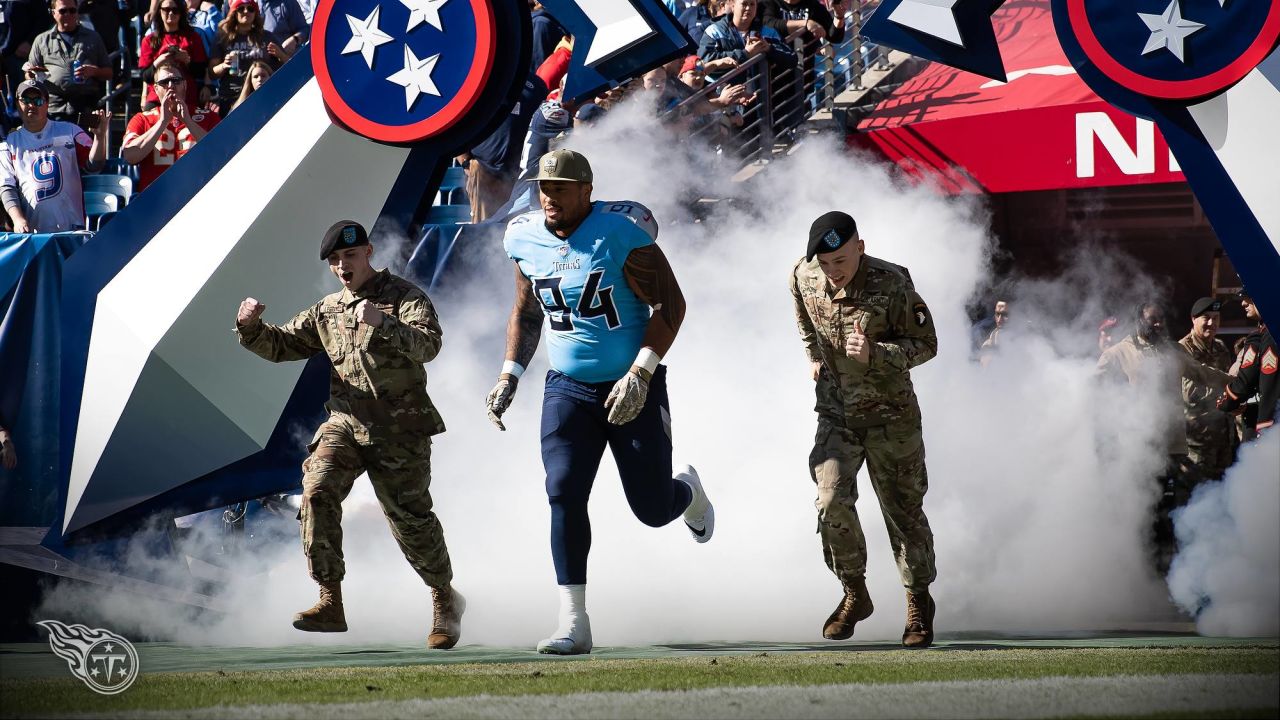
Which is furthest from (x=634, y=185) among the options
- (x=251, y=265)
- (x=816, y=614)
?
(x=816, y=614)

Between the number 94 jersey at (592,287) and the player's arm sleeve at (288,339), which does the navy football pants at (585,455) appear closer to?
the number 94 jersey at (592,287)

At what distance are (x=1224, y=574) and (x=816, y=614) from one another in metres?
1.85

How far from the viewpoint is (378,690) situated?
496 centimetres

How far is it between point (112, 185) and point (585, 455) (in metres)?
4.45

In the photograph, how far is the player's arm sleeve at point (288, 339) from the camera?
6.37m

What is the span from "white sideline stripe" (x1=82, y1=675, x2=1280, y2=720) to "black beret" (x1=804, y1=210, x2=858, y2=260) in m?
1.84

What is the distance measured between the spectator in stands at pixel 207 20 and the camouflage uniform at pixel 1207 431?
23.0 ft

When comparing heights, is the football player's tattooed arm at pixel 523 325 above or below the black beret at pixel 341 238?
below

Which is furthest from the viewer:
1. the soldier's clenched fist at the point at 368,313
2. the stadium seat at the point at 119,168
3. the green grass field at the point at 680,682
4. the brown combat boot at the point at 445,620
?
the stadium seat at the point at 119,168

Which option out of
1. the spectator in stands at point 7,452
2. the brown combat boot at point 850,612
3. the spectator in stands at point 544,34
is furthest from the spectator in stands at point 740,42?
the spectator in stands at point 7,452

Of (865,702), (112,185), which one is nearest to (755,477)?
(865,702)

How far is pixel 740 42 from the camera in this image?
387 inches

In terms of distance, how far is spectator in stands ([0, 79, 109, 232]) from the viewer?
8.77 meters

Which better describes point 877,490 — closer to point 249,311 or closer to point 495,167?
point 249,311
